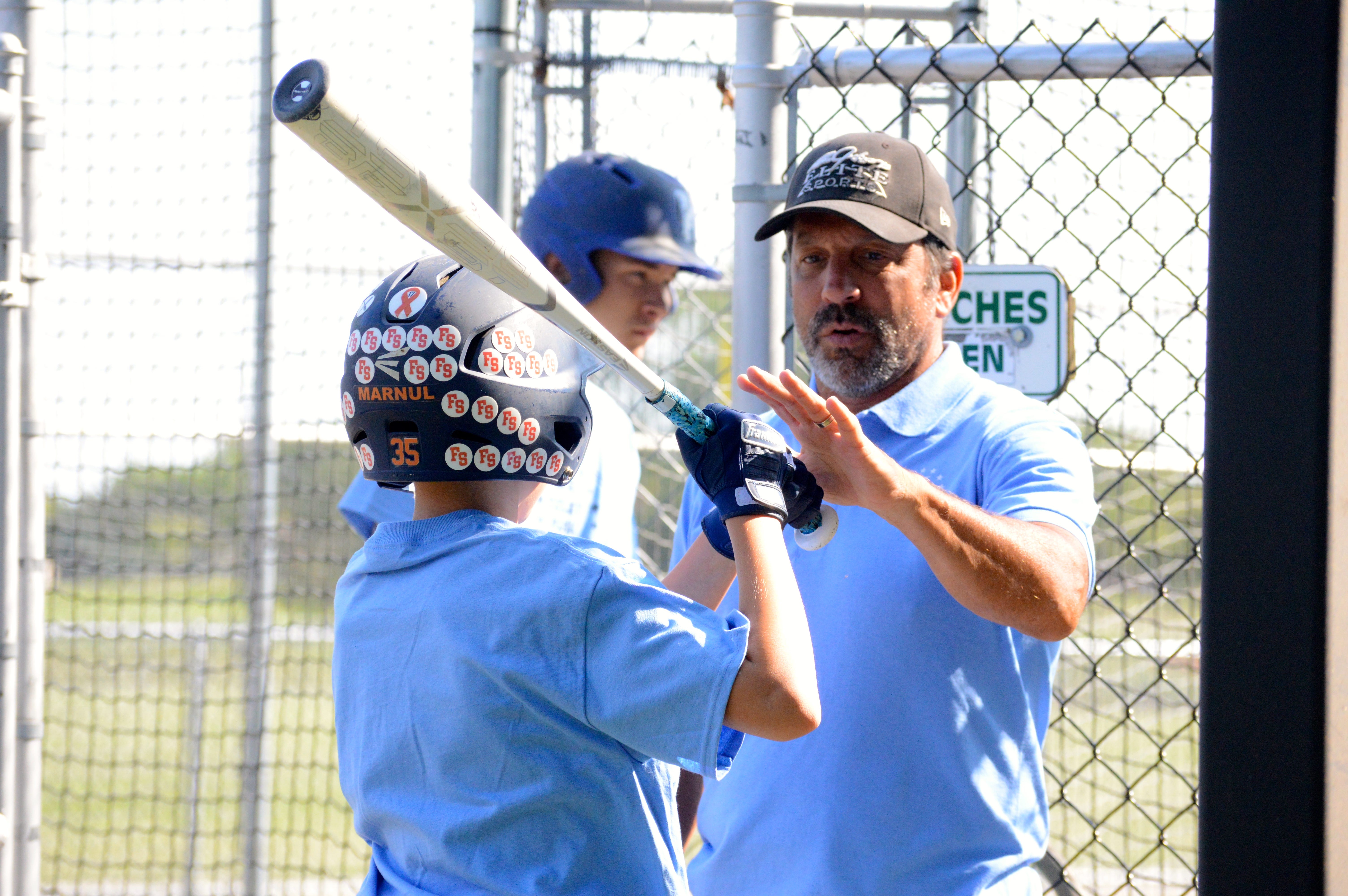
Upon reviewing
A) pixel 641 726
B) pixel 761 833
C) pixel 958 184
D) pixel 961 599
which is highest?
pixel 958 184

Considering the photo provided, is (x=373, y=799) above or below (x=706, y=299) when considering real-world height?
below

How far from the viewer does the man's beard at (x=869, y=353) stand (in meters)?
2.42

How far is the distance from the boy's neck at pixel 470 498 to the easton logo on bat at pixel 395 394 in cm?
14

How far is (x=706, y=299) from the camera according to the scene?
848 cm

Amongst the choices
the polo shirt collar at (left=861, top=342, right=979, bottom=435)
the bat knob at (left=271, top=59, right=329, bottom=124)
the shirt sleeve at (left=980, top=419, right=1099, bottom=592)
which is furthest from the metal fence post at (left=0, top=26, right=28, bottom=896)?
the shirt sleeve at (left=980, top=419, right=1099, bottom=592)

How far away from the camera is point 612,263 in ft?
10.4

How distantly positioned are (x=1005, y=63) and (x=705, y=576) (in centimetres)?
143

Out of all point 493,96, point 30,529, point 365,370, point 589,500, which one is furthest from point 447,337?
point 493,96

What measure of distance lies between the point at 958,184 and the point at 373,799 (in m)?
2.69

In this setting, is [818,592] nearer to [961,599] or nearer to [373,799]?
[961,599]

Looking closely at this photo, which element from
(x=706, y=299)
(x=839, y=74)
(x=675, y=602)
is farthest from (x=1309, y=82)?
(x=706, y=299)

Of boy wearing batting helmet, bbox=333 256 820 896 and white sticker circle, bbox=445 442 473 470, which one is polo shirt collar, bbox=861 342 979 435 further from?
white sticker circle, bbox=445 442 473 470

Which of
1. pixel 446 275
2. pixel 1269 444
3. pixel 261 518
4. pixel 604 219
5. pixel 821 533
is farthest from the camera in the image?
pixel 261 518

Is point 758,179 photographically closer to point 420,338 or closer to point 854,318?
point 854,318
